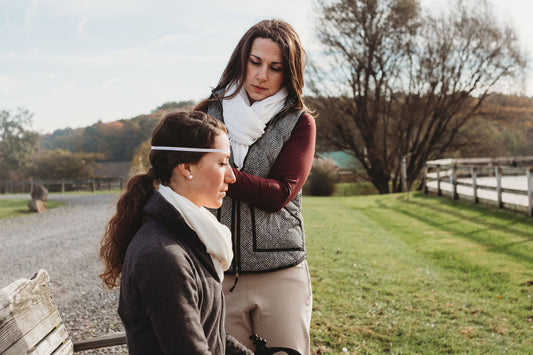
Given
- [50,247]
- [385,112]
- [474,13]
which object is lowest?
[50,247]

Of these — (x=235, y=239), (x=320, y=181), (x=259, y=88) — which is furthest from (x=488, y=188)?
(x=320, y=181)

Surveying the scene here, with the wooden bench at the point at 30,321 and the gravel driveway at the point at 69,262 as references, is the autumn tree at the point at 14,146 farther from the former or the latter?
the wooden bench at the point at 30,321

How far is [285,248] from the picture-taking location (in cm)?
203

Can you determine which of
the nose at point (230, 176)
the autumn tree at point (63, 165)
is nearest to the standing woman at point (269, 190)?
the nose at point (230, 176)

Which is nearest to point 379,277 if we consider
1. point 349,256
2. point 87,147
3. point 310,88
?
point 349,256

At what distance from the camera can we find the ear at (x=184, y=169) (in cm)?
158

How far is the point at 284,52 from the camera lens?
6.80 feet

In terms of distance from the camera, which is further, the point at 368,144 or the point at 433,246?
the point at 368,144

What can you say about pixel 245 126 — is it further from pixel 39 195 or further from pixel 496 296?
pixel 39 195

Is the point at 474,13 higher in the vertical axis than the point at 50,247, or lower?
higher

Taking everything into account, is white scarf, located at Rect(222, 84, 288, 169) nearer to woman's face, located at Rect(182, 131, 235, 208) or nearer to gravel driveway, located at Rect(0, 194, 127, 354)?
woman's face, located at Rect(182, 131, 235, 208)

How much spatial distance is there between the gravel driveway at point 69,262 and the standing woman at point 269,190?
1.82 ft

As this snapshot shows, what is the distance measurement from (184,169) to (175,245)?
29cm

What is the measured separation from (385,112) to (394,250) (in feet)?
68.1
